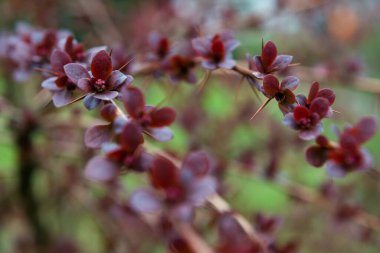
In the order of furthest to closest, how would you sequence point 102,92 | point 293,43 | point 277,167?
point 293,43 → point 277,167 → point 102,92

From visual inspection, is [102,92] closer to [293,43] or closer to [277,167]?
[277,167]

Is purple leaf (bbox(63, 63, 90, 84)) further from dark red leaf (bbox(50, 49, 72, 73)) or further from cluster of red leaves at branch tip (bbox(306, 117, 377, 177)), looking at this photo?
cluster of red leaves at branch tip (bbox(306, 117, 377, 177))

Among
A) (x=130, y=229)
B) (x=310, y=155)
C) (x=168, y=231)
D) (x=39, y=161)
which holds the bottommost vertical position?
(x=130, y=229)

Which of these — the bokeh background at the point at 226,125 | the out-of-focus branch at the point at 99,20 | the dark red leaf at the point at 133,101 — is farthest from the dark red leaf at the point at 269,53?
the out-of-focus branch at the point at 99,20

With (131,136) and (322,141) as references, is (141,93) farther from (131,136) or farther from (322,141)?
(322,141)

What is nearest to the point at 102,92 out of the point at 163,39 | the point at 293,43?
the point at 163,39

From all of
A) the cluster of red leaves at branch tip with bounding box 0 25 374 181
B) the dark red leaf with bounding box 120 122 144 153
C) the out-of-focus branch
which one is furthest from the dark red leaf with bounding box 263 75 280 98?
the out-of-focus branch
